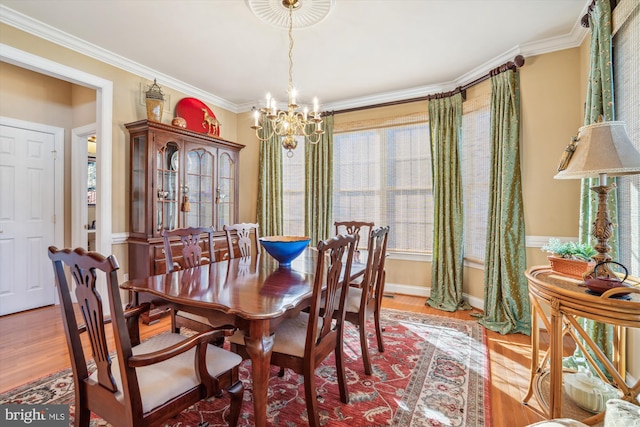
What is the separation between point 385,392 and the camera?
6.42ft

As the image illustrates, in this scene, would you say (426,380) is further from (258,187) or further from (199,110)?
(199,110)

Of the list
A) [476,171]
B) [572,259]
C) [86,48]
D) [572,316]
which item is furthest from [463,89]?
[86,48]

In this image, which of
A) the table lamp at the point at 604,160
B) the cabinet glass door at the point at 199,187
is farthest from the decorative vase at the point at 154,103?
the table lamp at the point at 604,160

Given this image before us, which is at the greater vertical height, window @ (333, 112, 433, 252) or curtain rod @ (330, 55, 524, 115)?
curtain rod @ (330, 55, 524, 115)

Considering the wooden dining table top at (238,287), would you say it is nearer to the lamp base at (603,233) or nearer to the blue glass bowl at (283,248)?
the blue glass bowl at (283,248)

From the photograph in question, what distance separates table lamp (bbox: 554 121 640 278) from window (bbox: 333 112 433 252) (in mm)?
2369

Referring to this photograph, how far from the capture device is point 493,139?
315cm

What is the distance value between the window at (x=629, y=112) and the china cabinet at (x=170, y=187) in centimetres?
374

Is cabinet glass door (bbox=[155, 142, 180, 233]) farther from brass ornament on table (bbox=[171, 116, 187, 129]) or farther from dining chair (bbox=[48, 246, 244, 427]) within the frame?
dining chair (bbox=[48, 246, 244, 427])

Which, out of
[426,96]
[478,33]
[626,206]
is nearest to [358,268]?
[626,206]

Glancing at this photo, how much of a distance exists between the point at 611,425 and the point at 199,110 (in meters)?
4.44

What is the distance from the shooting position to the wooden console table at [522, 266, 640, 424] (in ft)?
4.30

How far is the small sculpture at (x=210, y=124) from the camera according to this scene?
4051 millimetres

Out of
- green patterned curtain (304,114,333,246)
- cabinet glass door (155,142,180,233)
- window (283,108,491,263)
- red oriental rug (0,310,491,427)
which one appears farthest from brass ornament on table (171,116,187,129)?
red oriental rug (0,310,491,427)
